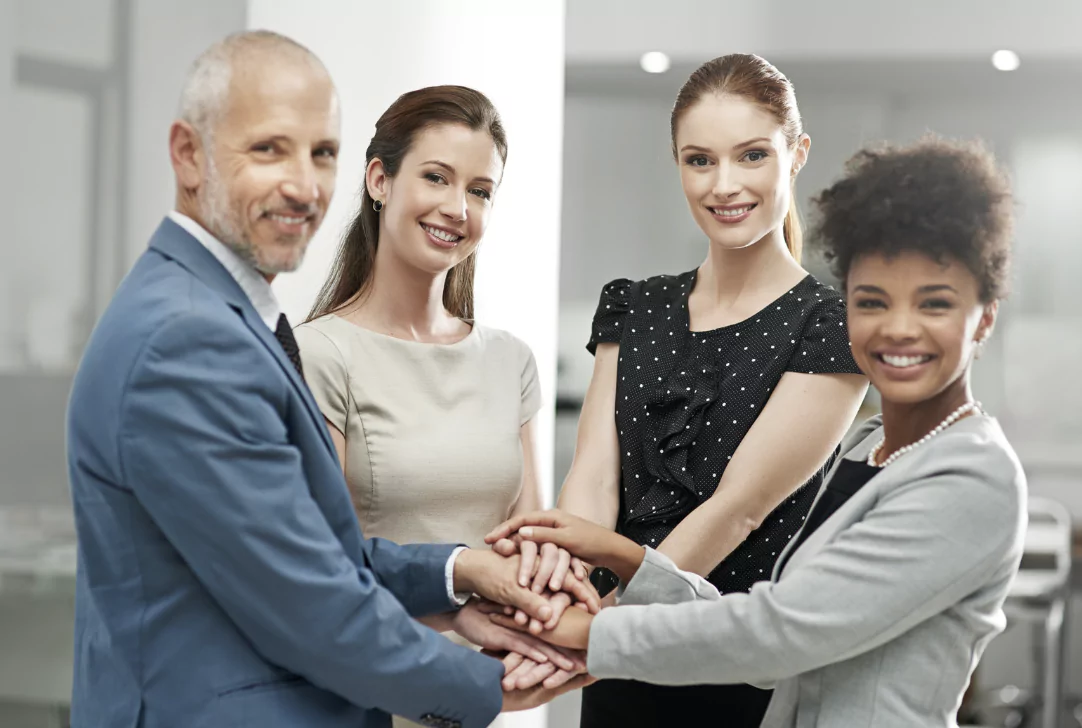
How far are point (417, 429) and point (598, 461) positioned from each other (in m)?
0.32

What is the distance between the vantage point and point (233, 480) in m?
1.25

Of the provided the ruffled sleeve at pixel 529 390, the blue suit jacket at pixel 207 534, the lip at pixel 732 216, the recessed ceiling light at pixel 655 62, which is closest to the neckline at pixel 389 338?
the ruffled sleeve at pixel 529 390

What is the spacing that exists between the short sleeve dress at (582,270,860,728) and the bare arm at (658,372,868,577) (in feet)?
0.08

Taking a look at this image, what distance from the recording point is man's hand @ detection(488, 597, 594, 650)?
5.48 ft

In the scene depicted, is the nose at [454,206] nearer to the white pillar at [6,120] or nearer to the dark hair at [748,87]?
the dark hair at [748,87]

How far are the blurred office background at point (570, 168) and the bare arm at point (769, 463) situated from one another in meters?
1.29

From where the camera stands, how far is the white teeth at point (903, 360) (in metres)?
1.40

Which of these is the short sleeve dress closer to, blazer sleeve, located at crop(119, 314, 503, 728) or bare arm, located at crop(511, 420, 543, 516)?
bare arm, located at crop(511, 420, 543, 516)

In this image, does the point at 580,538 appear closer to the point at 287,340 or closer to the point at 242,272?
the point at 287,340

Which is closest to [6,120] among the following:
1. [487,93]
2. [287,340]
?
[487,93]

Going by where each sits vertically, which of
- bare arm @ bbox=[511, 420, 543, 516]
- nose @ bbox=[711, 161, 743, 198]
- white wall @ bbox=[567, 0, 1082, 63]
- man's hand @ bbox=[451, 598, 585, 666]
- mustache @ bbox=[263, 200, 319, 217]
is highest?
white wall @ bbox=[567, 0, 1082, 63]

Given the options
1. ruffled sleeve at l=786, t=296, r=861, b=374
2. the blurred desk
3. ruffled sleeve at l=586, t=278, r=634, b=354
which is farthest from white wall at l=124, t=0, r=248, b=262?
ruffled sleeve at l=786, t=296, r=861, b=374

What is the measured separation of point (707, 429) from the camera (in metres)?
1.92

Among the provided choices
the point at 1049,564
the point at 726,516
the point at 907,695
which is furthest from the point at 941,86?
the point at 907,695
